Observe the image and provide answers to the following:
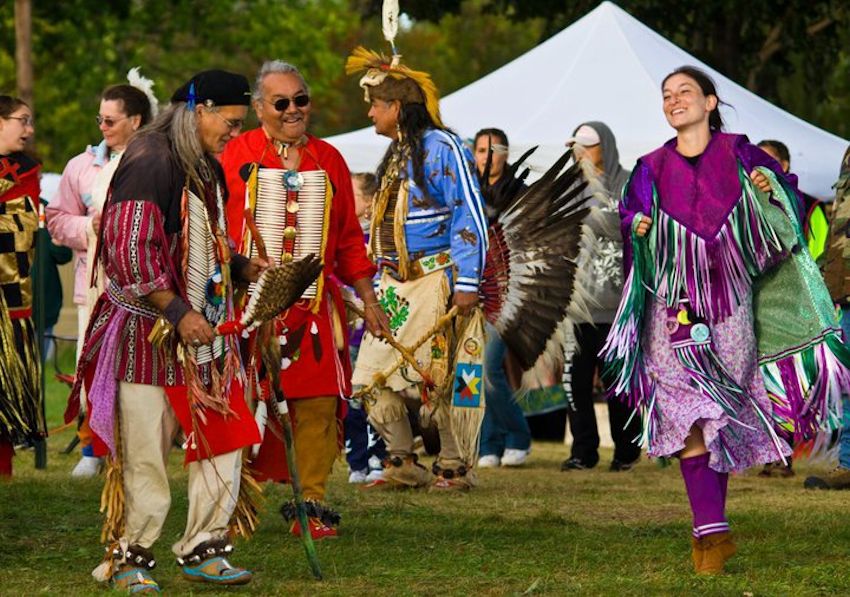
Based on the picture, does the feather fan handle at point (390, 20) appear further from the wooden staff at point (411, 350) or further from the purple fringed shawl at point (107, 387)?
the purple fringed shawl at point (107, 387)

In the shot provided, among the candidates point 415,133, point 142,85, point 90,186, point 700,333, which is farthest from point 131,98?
point 700,333

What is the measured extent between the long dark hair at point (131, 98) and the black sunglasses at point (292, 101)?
71.9 inches

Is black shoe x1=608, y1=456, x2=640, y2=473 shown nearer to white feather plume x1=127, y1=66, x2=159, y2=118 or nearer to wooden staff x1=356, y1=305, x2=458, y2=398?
wooden staff x1=356, y1=305, x2=458, y2=398

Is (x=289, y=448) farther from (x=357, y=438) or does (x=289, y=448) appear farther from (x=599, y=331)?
(x=599, y=331)

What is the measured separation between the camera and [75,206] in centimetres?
849

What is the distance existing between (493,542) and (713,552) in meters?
1.05

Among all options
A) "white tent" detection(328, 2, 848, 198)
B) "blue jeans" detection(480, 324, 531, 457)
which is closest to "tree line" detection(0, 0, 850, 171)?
"white tent" detection(328, 2, 848, 198)

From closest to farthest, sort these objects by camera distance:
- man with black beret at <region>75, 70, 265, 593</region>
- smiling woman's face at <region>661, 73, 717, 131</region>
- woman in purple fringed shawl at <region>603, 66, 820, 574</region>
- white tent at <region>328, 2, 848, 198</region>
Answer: man with black beret at <region>75, 70, 265, 593</region>, woman in purple fringed shawl at <region>603, 66, 820, 574</region>, smiling woman's face at <region>661, 73, 717, 131</region>, white tent at <region>328, 2, 848, 198</region>

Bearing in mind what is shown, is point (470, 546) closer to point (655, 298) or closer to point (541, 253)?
point (655, 298)

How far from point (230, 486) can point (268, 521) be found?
1758mm

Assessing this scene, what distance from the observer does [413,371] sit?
793 cm

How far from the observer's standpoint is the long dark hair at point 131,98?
26.1 feet

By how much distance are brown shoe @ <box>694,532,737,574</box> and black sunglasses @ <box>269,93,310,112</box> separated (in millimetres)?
2093

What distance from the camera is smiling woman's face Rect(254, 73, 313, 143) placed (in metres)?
6.29
